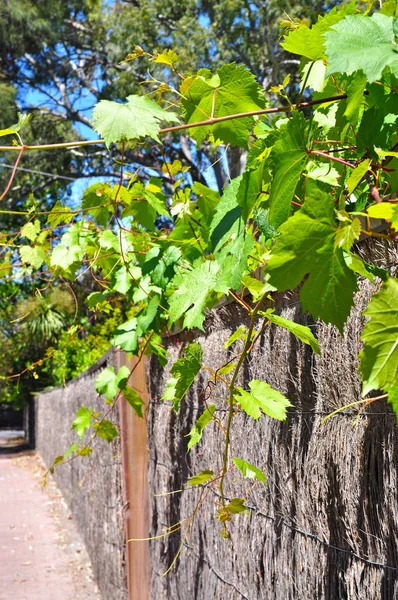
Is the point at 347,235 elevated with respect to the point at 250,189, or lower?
lower

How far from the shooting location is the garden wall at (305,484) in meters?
1.84

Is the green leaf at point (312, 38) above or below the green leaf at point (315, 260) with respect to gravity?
above

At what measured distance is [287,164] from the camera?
60.2 inches

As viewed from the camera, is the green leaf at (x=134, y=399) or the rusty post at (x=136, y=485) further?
the rusty post at (x=136, y=485)

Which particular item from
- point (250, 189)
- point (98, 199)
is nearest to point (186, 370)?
point (250, 189)

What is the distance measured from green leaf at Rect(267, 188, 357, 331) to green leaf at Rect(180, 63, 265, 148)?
0.59m

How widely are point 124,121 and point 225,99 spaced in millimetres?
295

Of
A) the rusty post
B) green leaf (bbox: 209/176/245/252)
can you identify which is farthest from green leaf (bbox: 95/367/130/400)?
green leaf (bbox: 209/176/245/252)

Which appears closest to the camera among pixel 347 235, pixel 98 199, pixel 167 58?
pixel 347 235

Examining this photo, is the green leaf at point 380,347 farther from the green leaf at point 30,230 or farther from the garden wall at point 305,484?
the green leaf at point 30,230

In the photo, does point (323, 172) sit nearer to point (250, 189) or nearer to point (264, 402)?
point (250, 189)

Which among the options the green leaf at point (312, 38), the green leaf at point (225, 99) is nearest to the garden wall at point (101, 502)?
the green leaf at point (225, 99)

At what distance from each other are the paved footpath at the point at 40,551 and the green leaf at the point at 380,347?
19.7ft

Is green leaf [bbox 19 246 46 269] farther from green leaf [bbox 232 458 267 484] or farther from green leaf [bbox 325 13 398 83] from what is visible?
green leaf [bbox 325 13 398 83]
